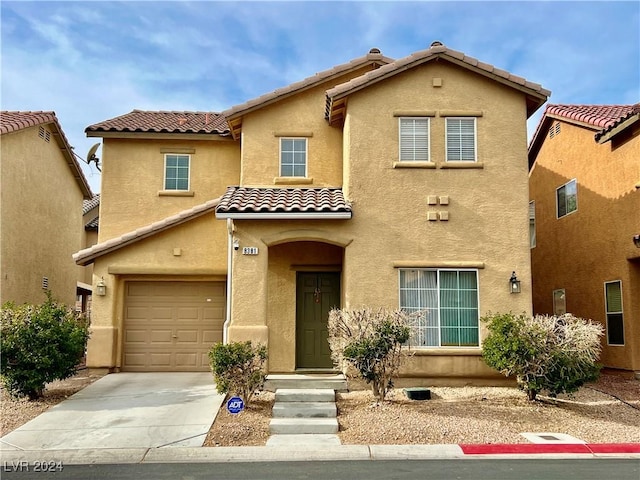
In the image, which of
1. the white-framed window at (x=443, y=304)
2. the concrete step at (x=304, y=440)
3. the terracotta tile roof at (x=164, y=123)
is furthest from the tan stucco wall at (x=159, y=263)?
the concrete step at (x=304, y=440)

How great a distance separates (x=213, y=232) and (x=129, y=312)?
116 inches

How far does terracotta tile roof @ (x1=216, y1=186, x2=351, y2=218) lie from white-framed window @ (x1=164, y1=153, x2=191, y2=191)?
111 inches

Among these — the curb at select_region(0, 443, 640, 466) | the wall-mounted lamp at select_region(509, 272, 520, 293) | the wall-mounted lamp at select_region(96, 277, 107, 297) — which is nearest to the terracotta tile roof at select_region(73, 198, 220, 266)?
the wall-mounted lamp at select_region(96, 277, 107, 297)

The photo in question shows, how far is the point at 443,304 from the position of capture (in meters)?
12.9

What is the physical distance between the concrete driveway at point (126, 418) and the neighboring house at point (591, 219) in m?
10.4

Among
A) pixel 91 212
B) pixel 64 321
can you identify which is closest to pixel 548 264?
pixel 64 321

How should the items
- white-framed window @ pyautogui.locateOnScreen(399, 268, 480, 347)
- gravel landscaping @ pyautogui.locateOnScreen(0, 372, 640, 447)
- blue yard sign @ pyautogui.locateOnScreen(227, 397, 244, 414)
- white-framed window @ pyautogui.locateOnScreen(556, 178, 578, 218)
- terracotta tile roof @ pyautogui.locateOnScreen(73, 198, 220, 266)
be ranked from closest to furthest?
1. gravel landscaping @ pyautogui.locateOnScreen(0, 372, 640, 447)
2. blue yard sign @ pyautogui.locateOnScreen(227, 397, 244, 414)
3. white-framed window @ pyautogui.locateOnScreen(399, 268, 480, 347)
4. terracotta tile roof @ pyautogui.locateOnScreen(73, 198, 220, 266)
5. white-framed window @ pyautogui.locateOnScreen(556, 178, 578, 218)

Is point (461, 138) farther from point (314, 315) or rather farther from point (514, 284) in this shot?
point (314, 315)

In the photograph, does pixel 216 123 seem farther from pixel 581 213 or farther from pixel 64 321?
pixel 581 213

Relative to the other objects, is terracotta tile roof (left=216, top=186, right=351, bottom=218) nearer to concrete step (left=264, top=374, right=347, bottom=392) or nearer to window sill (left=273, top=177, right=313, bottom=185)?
window sill (left=273, top=177, right=313, bottom=185)

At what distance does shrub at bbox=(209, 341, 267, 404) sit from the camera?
11.0 m

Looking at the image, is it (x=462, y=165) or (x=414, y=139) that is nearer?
(x=462, y=165)

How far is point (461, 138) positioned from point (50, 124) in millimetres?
12814

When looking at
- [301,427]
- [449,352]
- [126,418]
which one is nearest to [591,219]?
[449,352]
